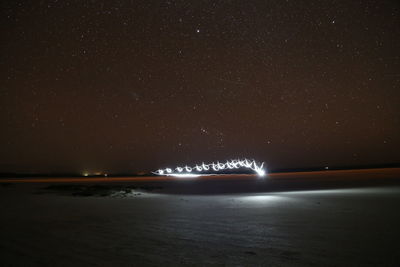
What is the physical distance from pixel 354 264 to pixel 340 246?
4.03 ft

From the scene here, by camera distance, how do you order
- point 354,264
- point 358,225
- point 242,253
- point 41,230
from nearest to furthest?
point 354,264 < point 242,253 < point 358,225 < point 41,230

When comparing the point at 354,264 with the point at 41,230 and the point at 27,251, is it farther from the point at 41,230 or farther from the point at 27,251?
the point at 41,230

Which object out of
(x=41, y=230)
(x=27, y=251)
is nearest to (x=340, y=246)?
(x=27, y=251)

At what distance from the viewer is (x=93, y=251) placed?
6.71 m

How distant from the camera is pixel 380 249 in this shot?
6.36m

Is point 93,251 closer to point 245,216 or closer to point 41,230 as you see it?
point 41,230

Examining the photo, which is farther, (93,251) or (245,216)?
(245,216)

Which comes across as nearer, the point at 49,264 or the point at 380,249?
the point at 49,264

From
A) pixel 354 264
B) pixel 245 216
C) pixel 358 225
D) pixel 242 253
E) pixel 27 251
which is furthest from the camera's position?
pixel 245 216

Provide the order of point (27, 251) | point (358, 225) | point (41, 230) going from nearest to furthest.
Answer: point (27, 251) → point (358, 225) → point (41, 230)

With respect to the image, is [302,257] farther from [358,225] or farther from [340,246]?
[358,225]

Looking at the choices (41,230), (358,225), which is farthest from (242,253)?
(41,230)

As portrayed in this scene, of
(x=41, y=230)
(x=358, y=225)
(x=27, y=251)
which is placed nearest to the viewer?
(x=27, y=251)

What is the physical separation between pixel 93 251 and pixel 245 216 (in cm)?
599
